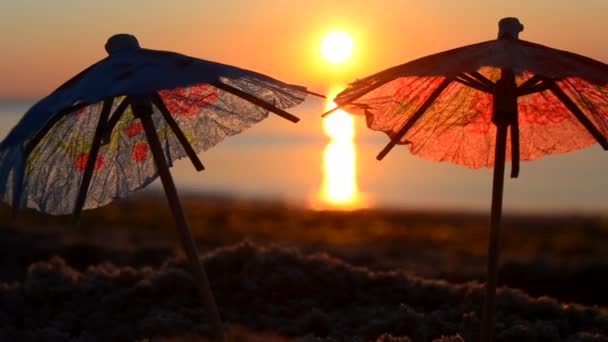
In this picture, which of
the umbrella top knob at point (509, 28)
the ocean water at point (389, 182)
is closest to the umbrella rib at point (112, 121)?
the umbrella top knob at point (509, 28)

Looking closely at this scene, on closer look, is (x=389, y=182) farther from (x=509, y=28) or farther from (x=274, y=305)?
(x=509, y=28)

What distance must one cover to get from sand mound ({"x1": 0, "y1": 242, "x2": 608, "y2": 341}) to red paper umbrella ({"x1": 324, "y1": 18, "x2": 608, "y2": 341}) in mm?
1231

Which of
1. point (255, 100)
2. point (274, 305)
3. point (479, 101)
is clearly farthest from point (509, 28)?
point (274, 305)

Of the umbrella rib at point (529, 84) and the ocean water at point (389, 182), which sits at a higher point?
the ocean water at point (389, 182)

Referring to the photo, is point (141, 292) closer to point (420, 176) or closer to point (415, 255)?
point (415, 255)

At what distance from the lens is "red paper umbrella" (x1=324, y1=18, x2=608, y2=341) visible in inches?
171

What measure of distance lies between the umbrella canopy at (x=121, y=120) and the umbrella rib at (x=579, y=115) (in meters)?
1.40

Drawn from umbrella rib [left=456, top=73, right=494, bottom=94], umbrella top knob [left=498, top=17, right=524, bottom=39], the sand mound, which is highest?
umbrella top knob [left=498, top=17, right=524, bottom=39]

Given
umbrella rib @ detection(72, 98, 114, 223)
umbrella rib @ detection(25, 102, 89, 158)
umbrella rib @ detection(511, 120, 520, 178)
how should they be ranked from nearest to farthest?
umbrella rib @ detection(25, 102, 89, 158), umbrella rib @ detection(72, 98, 114, 223), umbrella rib @ detection(511, 120, 520, 178)

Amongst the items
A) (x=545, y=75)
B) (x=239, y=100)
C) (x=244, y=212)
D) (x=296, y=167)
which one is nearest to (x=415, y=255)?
(x=239, y=100)

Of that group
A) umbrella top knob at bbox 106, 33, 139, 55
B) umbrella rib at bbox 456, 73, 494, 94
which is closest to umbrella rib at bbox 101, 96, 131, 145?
umbrella top knob at bbox 106, 33, 139, 55

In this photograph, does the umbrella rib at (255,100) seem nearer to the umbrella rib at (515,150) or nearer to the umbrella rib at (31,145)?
the umbrella rib at (31,145)

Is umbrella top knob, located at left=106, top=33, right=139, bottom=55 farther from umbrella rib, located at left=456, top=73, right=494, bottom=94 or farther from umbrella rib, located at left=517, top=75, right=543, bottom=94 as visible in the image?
umbrella rib, located at left=517, top=75, right=543, bottom=94

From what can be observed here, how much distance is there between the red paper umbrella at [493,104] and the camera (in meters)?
4.36
